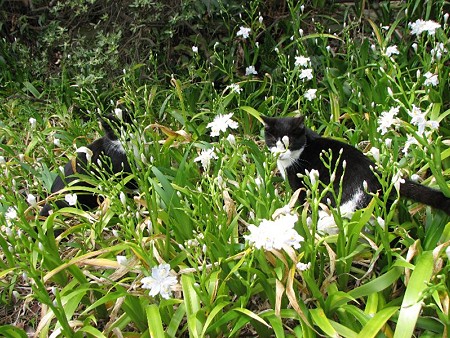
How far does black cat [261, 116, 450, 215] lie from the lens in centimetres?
257

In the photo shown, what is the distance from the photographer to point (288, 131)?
10.4 ft

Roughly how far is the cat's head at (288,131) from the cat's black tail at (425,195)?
75 cm

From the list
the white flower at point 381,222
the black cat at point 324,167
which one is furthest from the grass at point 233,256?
the black cat at point 324,167

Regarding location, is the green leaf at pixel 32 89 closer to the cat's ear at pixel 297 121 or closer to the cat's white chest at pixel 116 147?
the cat's white chest at pixel 116 147

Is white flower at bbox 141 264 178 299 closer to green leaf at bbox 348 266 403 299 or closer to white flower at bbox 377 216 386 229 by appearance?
green leaf at bbox 348 266 403 299

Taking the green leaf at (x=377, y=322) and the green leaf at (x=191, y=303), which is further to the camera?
the green leaf at (x=191, y=303)

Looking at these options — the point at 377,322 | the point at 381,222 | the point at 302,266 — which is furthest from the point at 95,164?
the point at 377,322

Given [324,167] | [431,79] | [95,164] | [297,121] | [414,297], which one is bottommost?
[95,164]

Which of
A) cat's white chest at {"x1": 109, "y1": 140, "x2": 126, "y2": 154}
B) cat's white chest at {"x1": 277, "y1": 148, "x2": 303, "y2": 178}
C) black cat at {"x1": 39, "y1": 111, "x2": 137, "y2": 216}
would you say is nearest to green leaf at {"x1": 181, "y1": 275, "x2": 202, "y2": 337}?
cat's white chest at {"x1": 277, "y1": 148, "x2": 303, "y2": 178}

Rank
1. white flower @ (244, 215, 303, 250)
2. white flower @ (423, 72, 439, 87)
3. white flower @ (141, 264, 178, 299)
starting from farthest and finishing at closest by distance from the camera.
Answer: white flower @ (423, 72, 439, 87)
white flower @ (141, 264, 178, 299)
white flower @ (244, 215, 303, 250)

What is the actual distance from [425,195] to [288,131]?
909 mm

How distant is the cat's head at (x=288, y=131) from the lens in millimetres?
3164

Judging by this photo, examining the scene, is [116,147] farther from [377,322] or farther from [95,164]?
[377,322]

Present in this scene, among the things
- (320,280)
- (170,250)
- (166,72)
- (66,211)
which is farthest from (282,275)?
(166,72)
